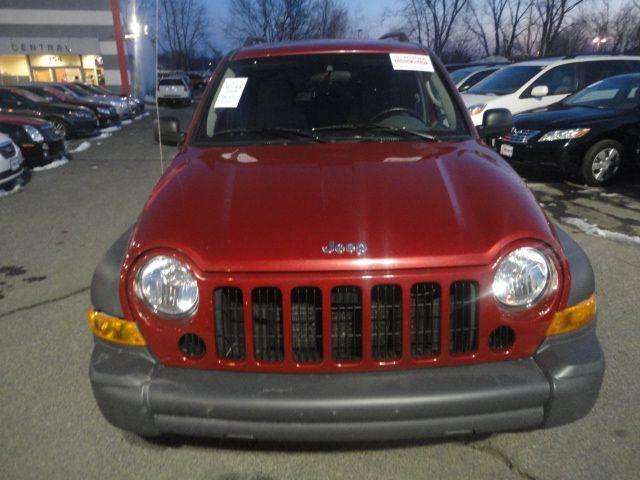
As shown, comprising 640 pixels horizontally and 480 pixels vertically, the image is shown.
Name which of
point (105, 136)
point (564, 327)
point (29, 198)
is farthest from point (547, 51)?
point (564, 327)

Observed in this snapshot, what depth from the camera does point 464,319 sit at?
6.29ft

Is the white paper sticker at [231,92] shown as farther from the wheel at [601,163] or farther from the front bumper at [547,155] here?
the wheel at [601,163]

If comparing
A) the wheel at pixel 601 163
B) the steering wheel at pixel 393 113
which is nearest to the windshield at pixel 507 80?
the wheel at pixel 601 163

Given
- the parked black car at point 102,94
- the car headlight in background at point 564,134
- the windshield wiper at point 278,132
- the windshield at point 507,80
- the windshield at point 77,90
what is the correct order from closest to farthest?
the windshield wiper at point 278,132, the car headlight in background at point 564,134, the windshield at point 507,80, the windshield at point 77,90, the parked black car at point 102,94

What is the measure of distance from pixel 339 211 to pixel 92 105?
55.9 feet

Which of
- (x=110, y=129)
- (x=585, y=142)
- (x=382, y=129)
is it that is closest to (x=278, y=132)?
(x=382, y=129)

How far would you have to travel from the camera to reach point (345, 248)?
188 centimetres

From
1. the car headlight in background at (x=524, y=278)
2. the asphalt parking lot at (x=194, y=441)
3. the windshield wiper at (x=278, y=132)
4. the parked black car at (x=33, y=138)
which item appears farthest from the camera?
the parked black car at (x=33, y=138)

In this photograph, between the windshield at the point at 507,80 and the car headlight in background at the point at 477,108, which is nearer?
the car headlight in background at the point at 477,108

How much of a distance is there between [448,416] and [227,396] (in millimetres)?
767

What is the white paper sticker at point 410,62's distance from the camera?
129 inches

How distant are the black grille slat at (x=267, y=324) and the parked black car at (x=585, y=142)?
6.56m

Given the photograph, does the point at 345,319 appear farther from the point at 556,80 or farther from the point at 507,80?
the point at 507,80

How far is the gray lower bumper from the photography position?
5.92ft
